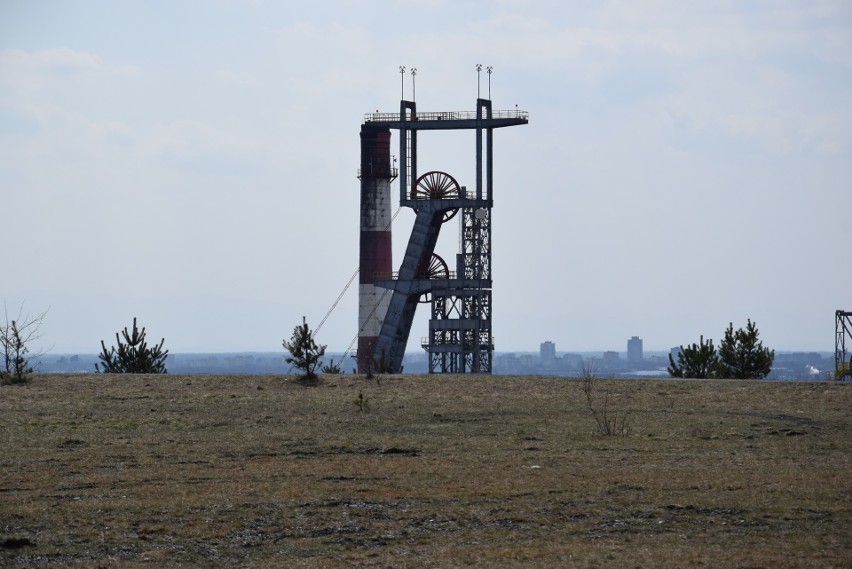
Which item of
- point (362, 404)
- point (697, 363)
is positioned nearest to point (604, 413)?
point (362, 404)

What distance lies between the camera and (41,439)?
32469 millimetres

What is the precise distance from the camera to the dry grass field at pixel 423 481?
707 inches

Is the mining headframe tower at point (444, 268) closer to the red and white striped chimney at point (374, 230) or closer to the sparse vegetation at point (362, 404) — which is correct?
the red and white striped chimney at point (374, 230)

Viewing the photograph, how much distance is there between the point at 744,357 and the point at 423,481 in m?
39.5

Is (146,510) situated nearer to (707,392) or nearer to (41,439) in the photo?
(41,439)

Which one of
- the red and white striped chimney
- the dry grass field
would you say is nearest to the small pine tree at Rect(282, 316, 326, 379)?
the dry grass field

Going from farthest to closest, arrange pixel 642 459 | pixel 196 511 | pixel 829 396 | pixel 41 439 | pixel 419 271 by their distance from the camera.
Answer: pixel 419 271 → pixel 829 396 → pixel 41 439 → pixel 642 459 → pixel 196 511

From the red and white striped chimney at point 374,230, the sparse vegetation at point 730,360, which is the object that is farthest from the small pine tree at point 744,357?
the red and white striped chimney at point 374,230

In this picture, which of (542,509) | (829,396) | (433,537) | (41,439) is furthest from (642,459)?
(829,396)

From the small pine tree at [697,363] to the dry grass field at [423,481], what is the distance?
15953 mm

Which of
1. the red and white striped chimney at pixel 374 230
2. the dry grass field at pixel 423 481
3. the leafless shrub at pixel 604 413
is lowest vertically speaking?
the dry grass field at pixel 423 481

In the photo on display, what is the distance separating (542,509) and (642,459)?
289 inches

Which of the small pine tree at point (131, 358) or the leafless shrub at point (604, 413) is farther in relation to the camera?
the small pine tree at point (131, 358)

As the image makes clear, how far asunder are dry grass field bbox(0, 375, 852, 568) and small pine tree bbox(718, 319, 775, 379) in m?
15.7
